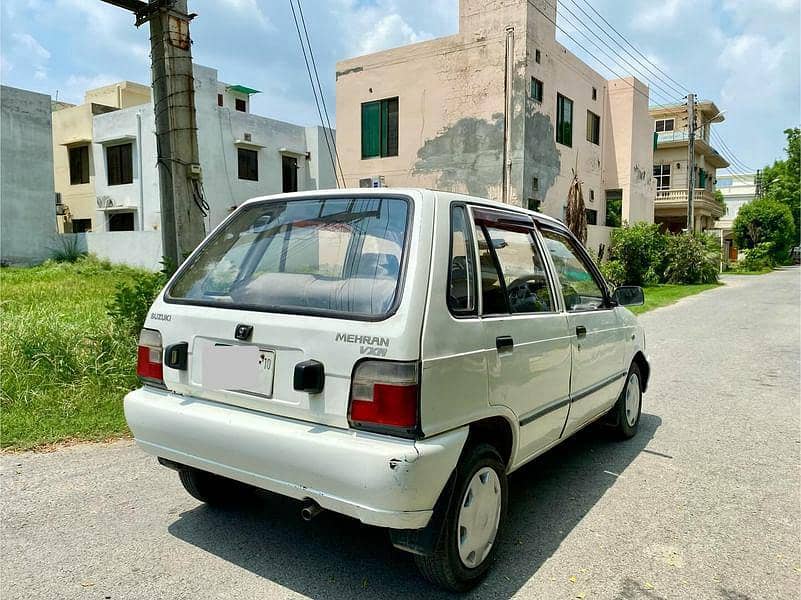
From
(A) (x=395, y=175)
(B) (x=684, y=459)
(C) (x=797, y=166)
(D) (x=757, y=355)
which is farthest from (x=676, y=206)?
(B) (x=684, y=459)

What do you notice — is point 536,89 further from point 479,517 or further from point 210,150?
point 479,517

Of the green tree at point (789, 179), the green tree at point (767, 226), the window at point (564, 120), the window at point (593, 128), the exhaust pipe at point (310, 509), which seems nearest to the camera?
the exhaust pipe at point (310, 509)

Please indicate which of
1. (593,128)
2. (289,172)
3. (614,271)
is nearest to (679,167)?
(593,128)

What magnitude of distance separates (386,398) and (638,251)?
23.0m

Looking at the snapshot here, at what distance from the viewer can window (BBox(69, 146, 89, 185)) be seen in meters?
26.8

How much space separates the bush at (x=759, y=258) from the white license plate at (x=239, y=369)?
1619 inches

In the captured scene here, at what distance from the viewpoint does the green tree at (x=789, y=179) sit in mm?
49031

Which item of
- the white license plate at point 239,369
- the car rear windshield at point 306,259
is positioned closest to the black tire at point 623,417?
the car rear windshield at point 306,259

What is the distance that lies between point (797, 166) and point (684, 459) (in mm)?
56985

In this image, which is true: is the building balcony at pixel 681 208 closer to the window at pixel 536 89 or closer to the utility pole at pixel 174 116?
the window at pixel 536 89

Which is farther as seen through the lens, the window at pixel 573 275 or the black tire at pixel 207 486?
the window at pixel 573 275

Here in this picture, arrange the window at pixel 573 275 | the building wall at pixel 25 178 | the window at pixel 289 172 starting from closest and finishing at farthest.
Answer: the window at pixel 573 275 → the building wall at pixel 25 178 → the window at pixel 289 172

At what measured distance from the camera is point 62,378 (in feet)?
18.0

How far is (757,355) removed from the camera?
29.1ft
